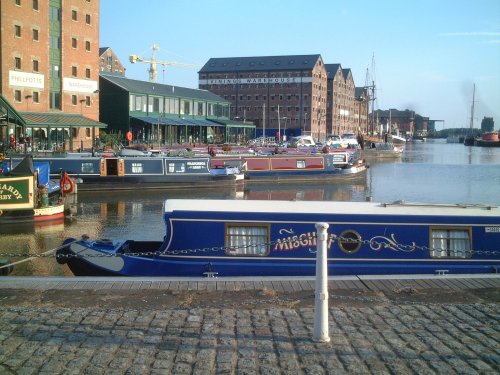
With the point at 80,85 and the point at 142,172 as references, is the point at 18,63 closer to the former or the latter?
the point at 80,85

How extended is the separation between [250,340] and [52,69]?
52685 mm

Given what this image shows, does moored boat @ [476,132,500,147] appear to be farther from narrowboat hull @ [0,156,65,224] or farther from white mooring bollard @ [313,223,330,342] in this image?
white mooring bollard @ [313,223,330,342]

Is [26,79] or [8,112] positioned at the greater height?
[26,79]

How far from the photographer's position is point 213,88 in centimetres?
11694

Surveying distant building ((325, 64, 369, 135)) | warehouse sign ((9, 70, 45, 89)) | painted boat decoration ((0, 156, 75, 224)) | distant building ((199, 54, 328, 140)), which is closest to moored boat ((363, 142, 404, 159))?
distant building ((199, 54, 328, 140))

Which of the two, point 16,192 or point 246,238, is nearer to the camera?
point 246,238

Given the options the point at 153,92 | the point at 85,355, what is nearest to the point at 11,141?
the point at 153,92

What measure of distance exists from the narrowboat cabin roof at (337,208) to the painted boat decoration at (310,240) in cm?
2

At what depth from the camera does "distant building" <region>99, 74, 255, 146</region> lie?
66562mm

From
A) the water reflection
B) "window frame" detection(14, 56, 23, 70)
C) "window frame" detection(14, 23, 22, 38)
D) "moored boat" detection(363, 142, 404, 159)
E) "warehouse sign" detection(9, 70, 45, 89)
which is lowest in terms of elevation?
the water reflection

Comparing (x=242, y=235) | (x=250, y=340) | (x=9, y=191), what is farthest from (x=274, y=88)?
(x=250, y=340)

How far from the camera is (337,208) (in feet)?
37.2

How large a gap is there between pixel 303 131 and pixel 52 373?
106574 millimetres

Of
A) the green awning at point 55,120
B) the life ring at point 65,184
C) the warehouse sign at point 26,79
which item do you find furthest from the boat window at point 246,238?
the warehouse sign at point 26,79
